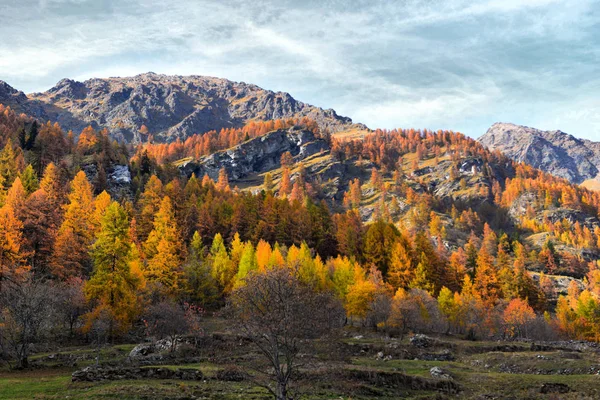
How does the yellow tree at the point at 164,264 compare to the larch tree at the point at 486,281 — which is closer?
the yellow tree at the point at 164,264

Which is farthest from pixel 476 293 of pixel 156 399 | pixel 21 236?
pixel 21 236

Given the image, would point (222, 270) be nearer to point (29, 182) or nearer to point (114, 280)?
point (114, 280)

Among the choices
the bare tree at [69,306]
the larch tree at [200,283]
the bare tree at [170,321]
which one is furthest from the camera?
the larch tree at [200,283]

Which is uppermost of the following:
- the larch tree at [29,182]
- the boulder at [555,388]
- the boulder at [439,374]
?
the larch tree at [29,182]

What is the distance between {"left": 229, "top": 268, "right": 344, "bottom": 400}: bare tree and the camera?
21125 mm

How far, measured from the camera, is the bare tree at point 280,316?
2112 cm

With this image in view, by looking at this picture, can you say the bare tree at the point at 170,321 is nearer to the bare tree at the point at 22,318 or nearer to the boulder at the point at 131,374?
the boulder at the point at 131,374

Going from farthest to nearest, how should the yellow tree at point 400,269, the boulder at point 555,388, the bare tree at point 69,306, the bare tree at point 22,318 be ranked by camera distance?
the yellow tree at point 400,269 < the bare tree at point 69,306 < the bare tree at point 22,318 < the boulder at point 555,388

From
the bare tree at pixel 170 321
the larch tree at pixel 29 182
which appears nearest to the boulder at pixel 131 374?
the bare tree at pixel 170 321

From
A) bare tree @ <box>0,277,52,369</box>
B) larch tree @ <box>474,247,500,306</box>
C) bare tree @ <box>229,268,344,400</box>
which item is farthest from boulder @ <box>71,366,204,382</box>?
larch tree @ <box>474,247,500,306</box>

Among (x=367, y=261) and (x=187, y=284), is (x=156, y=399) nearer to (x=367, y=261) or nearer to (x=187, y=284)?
(x=187, y=284)

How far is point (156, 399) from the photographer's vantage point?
76.6 feet

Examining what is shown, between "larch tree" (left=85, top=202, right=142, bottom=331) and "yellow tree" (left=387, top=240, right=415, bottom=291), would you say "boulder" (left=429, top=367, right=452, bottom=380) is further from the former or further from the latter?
"yellow tree" (left=387, top=240, right=415, bottom=291)

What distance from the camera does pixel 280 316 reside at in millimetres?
21422
